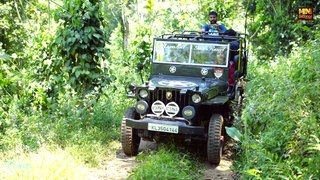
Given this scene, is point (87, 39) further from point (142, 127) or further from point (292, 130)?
point (292, 130)

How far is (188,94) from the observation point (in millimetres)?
6406

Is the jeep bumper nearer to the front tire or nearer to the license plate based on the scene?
the license plate

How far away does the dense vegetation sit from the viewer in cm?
476

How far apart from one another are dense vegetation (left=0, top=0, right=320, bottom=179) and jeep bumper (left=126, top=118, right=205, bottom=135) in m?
0.43

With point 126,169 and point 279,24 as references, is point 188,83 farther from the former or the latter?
point 279,24

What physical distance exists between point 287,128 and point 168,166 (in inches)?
65.7

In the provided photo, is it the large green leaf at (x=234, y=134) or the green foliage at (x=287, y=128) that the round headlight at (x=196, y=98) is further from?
the large green leaf at (x=234, y=134)

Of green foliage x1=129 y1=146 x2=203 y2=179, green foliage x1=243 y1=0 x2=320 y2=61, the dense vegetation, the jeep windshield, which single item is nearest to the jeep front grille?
green foliage x1=129 y1=146 x2=203 y2=179

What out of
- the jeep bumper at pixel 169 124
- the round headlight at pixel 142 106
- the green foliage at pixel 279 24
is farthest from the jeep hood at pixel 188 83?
the green foliage at pixel 279 24

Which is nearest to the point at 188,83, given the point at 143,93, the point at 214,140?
the point at 143,93

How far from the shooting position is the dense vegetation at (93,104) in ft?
15.6

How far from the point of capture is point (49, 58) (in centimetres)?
882

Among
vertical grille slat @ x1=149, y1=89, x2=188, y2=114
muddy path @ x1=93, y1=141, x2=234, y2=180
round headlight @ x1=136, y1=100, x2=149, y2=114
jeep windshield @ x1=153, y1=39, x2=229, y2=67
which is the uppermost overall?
jeep windshield @ x1=153, y1=39, x2=229, y2=67

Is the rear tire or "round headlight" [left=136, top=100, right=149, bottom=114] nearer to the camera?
the rear tire
